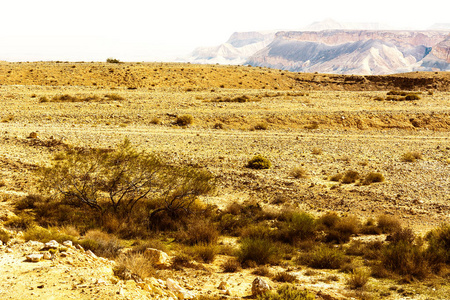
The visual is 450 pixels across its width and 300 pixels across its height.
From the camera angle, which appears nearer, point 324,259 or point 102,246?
point 102,246

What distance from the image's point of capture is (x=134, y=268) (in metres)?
7.32

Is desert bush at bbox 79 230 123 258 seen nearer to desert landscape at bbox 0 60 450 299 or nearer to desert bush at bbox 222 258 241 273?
desert landscape at bbox 0 60 450 299

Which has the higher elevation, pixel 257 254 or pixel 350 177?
pixel 350 177

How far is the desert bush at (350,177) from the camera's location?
1512 centimetres

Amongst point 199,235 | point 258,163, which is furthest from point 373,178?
point 199,235

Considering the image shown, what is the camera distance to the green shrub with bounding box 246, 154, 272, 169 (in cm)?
1680

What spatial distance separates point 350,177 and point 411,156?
15.6 ft

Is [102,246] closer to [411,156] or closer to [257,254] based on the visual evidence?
[257,254]

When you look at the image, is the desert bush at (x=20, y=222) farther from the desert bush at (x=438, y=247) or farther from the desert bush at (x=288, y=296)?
the desert bush at (x=438, y=247)

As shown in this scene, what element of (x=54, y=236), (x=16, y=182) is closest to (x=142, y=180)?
(x=54, y=236)

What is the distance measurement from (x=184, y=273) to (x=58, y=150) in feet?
42.7

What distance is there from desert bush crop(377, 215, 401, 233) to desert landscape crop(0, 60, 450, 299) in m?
0.04

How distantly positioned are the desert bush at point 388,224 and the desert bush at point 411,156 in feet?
24.6

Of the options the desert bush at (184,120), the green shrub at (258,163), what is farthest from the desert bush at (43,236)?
the desert bush at (184,120)
